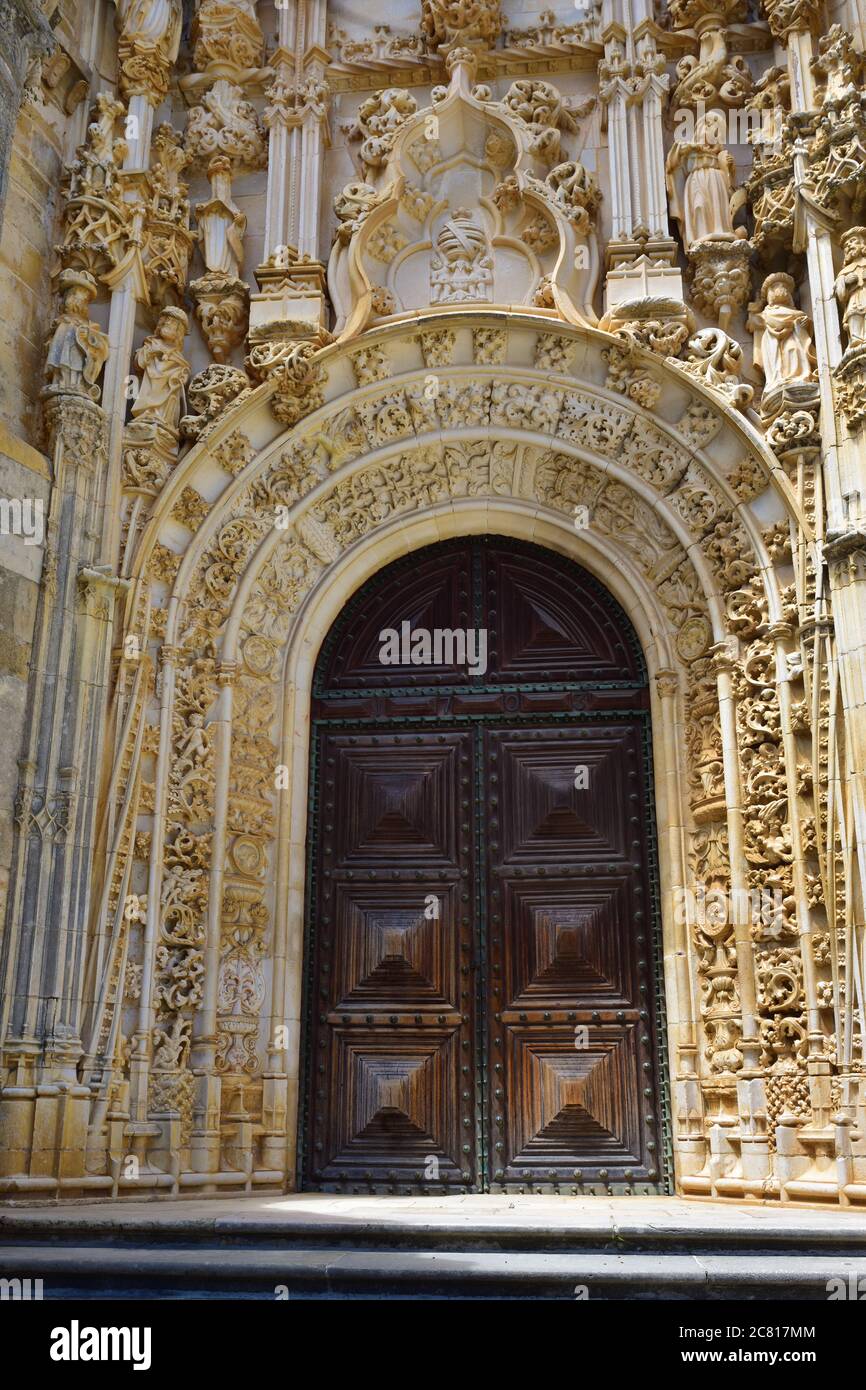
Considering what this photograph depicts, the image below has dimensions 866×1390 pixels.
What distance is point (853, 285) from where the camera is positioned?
8039 millimetres

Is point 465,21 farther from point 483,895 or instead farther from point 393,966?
point 393,966

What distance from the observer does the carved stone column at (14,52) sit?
314 inches

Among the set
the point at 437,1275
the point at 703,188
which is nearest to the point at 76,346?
the point at 703,188

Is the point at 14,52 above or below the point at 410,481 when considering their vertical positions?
above

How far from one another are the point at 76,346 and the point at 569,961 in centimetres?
506

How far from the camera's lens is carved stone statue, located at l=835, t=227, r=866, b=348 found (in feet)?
26.1

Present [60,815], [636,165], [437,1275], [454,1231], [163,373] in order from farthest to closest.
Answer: [636,165] → [163,373] → [60,815] → [454,1231] → [437,1275]

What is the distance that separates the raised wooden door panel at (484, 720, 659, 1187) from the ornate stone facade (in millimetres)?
311

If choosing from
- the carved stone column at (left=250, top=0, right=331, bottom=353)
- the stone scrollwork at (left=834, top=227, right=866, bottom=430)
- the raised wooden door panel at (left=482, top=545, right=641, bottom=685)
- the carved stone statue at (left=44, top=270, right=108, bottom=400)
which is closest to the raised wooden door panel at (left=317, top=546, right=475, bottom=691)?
the raised wooden door panel at (left=482, top=545, right=641, bottom=685)

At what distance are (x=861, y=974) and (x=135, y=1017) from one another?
4107 mm

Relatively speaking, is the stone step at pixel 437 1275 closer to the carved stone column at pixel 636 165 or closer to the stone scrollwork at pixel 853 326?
the stone scrollwork at pixel 853 326

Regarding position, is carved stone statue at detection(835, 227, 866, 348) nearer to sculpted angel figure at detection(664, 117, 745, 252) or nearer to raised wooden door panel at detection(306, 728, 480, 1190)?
sculpted angel figure at detection(664, 117, 745, 252)

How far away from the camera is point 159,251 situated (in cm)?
916

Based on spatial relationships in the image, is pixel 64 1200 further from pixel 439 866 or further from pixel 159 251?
pixel 159 251
